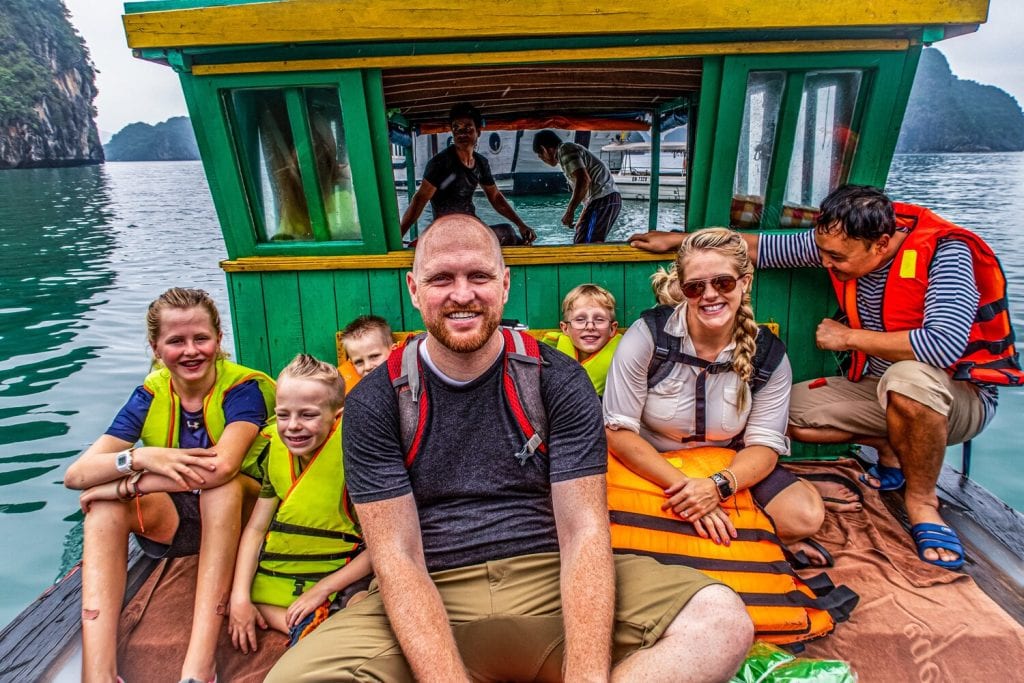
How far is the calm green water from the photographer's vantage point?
18.2 ft

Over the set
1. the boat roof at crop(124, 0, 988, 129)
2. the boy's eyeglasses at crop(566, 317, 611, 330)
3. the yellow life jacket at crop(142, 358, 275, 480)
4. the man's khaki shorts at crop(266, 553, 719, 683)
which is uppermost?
the boat roof at crop(124, 0, 988, 129)

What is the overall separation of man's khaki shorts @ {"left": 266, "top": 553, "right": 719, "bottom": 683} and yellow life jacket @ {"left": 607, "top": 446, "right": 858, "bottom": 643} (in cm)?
44

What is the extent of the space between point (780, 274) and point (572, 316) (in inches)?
50.4

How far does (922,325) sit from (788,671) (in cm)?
180

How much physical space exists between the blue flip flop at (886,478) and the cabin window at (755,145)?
155cm

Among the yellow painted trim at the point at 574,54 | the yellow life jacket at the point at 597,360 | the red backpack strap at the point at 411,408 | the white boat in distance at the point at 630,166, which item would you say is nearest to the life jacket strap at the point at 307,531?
the red backpack strap at the point at 411,408

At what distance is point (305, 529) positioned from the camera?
2652 mm

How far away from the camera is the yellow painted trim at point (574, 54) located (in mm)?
3227

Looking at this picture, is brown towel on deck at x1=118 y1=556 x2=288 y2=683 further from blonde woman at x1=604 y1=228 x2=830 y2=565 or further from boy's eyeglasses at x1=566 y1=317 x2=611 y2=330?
boy's eyeglasses at x1=566 y1=317 x2=611 y2=330

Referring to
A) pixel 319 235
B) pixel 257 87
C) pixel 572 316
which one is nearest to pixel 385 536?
pixel 572 316

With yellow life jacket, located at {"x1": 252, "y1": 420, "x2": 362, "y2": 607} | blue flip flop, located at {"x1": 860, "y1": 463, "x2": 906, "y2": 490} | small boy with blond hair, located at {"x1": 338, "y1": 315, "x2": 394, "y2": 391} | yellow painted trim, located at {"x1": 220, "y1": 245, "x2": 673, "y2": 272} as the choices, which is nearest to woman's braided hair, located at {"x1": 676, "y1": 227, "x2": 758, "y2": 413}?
yellow painted trim, located at {"x1": 220, "y1": 245, "x2": 673, "y2": 272}

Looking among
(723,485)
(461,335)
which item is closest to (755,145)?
(723,485)

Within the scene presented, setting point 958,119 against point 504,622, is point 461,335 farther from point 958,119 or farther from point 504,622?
point 958,119

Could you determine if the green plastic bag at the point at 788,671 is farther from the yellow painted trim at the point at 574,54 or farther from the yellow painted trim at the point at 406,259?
the yellow painted trim at the point at 574,54
